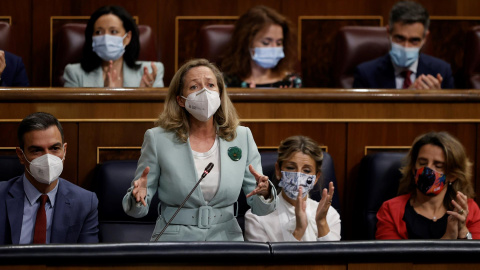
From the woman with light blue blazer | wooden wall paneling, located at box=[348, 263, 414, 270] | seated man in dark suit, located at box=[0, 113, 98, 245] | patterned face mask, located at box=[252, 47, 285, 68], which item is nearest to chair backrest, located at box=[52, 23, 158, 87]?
patterned face mask, located at box=[252, 47, 285, 68]

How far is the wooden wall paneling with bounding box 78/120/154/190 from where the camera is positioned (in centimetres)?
188

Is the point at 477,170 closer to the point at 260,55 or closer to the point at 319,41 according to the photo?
the point at 260,55

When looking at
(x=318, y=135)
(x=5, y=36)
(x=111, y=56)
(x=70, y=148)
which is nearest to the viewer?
(x=70, y=148)

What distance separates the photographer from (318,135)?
1.98 meters

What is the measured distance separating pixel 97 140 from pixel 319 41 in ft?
4.06

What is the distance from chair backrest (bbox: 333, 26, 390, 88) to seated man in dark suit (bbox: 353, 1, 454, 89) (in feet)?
0.55

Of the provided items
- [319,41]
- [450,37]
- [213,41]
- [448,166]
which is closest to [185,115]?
[448,166]

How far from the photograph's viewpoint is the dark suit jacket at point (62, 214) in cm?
162

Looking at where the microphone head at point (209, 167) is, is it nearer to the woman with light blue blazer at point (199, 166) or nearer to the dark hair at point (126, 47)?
the woman with light blue blazer at point (199, 166)

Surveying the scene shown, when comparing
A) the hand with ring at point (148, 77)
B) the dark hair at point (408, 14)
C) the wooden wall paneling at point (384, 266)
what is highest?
the dark hair at point (408, 14)

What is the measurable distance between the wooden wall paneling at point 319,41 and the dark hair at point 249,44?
432 mm

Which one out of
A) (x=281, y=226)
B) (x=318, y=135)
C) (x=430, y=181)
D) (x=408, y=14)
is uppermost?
(x=408, y=14)

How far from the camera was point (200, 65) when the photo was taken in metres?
Answer: 1.65

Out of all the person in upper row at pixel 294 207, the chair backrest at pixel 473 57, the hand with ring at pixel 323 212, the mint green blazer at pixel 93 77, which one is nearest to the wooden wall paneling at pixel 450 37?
the chair backrest at pixel 473 57
